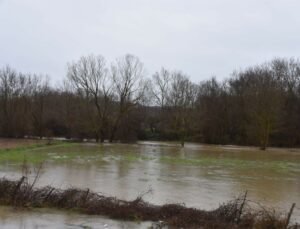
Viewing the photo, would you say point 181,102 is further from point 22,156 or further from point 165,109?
point 22,156

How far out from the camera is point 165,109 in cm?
7975

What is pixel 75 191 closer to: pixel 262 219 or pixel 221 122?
pixel 262 219

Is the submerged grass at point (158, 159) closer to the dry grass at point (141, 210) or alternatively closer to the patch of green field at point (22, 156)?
the patch of green field at point (22, 156)

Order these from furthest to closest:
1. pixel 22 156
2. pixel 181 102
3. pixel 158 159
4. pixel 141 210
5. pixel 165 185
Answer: pixel 181 102 < pixel 158 159 < pixel 22 156 < pixel 165 185 < pixel 141 210

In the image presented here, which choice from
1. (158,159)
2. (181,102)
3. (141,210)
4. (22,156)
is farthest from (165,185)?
(181,102)

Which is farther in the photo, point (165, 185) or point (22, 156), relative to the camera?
point (22, 156)

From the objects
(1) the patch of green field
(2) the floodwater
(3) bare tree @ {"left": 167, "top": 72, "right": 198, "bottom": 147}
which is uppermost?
(3) bare tree @ {"left": 167, "top": 72, "right": 198, "bottom": 147}

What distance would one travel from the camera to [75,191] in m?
12.2

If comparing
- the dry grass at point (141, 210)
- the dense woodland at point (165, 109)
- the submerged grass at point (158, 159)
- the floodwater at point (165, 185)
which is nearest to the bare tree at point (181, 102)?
the dense woodland at point (165, 109)

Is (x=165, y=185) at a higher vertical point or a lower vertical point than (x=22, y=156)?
lower

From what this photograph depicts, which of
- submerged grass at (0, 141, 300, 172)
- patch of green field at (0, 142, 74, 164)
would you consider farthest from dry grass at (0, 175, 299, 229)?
submerged grass at (0, 141, 300, 172)

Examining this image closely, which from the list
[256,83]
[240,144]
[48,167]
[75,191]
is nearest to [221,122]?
[240,144]

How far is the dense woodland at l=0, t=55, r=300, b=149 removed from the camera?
67.4 meters

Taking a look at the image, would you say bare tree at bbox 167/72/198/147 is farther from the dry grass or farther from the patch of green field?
the dry grass
